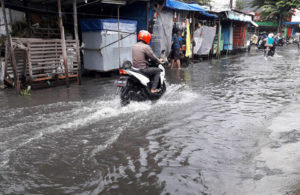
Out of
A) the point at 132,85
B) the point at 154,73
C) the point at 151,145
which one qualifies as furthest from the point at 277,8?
the point at 151,145

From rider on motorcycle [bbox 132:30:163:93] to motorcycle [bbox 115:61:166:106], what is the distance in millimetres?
187

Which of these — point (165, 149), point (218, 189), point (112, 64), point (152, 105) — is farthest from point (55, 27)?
point (218, 189)

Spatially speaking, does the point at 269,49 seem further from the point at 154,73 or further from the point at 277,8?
the point at 277,8

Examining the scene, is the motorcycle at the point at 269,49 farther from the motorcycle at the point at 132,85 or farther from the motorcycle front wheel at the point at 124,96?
the motorcycle front wheel at the point at 124,96

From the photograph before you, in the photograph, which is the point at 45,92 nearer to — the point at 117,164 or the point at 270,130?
the point at 117,164

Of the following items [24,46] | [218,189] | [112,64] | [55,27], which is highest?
[55,27]

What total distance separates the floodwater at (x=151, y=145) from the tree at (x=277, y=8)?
34128mm

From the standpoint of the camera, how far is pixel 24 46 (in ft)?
25.1

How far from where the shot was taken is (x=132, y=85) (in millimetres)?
6176

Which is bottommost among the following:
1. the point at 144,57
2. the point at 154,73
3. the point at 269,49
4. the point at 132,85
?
the point at 132,85

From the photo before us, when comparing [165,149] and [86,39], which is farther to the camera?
[86,39]

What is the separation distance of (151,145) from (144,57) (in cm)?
280

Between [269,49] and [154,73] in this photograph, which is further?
[269,49]

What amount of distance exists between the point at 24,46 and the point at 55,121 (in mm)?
3840
